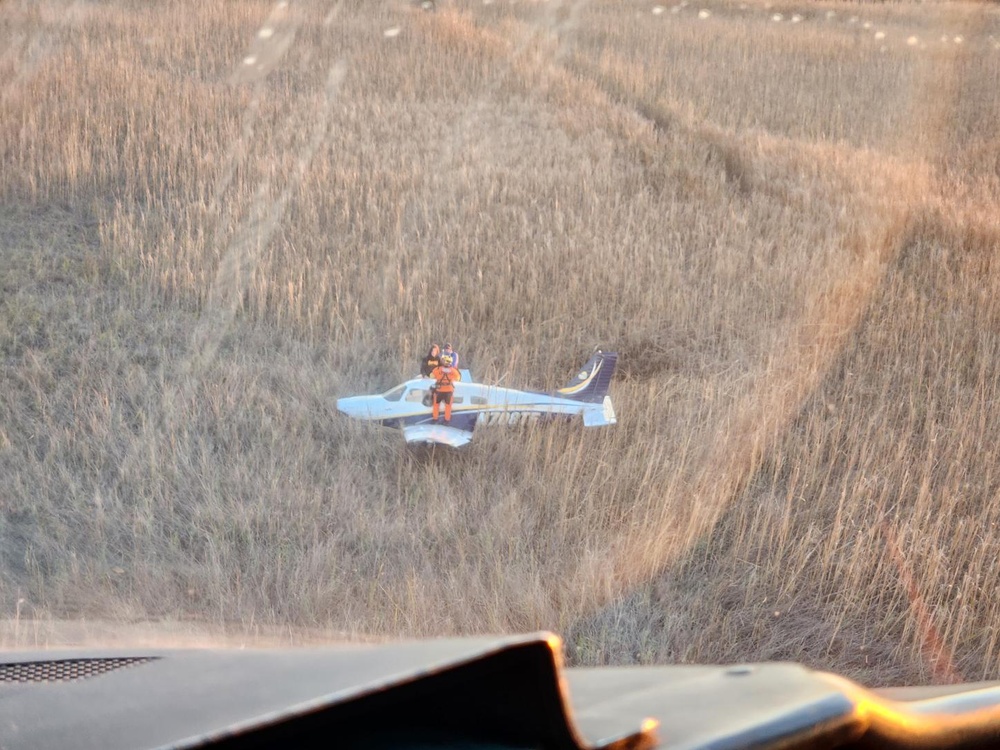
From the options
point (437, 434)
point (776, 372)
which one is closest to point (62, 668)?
point (437, 434)

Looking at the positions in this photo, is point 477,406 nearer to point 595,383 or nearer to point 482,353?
point 595,383

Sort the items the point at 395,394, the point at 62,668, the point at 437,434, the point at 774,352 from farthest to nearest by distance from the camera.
Result: the point at 774,352 < the point at 395,394 < the point at 437,434 < the point at 62,668

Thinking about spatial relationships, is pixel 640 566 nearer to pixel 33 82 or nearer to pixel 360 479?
pixel 360 479

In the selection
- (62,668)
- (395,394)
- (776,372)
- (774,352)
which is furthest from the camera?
(774,352)

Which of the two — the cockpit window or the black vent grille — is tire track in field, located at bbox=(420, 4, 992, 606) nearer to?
the cockpit window

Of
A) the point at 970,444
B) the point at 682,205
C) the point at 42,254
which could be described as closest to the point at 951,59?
the point at 682,205

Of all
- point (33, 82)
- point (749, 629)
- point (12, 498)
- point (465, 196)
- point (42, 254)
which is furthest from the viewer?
point (33, 82)

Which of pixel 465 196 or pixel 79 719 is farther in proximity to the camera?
pixel 465 196
